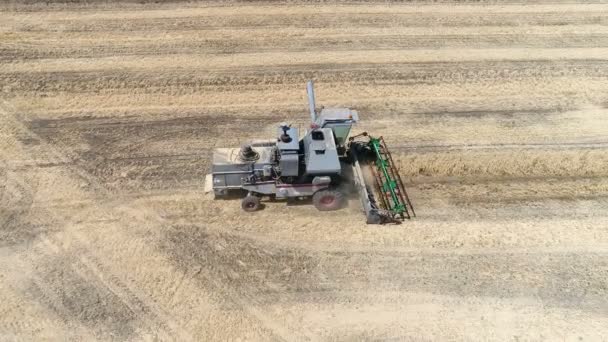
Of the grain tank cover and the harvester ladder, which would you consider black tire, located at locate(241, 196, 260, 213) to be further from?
the harvester ladder

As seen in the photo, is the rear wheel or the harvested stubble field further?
the rear wheel

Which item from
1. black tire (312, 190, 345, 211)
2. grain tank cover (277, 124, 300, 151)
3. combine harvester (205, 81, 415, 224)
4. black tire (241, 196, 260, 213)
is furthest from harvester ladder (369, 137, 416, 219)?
black tire (241, 196, 260, 213)

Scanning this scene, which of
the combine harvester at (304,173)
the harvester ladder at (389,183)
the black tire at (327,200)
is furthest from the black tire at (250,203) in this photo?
the harvester ladder at (389,183)

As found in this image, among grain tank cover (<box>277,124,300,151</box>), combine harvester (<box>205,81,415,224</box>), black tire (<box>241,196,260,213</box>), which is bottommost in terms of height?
black tire (<box>241,196,260,213</box>)

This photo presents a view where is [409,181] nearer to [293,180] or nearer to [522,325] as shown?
[293,180]

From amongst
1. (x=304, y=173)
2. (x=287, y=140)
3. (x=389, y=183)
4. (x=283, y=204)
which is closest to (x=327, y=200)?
(x=304, y=173)

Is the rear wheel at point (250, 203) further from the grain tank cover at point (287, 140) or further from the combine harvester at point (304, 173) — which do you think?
the grain tank cover at point (287, 140)

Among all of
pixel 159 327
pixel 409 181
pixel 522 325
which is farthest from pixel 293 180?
pixel 522 325

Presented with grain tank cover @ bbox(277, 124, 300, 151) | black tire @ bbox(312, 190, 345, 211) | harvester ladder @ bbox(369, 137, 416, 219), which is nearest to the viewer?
grain tank cover @ bbox(277, 124, 300, 151)
